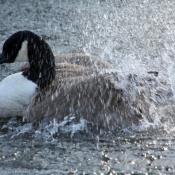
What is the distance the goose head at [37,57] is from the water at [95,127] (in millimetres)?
678

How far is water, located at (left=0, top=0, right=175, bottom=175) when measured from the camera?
594cm

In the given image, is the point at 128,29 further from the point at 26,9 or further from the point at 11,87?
the point at 11,87

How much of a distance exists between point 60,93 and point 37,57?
2.46ft

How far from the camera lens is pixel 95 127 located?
6848 millimetres

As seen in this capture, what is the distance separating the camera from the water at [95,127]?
234 inches

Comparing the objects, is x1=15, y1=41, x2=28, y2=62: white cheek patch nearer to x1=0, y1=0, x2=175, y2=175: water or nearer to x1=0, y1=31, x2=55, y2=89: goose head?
x1=0, y1=31, x2=55, y2=89: goose head

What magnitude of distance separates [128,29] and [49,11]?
92.9 inches

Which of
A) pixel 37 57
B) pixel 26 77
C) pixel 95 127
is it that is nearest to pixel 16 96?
pixel 26 77

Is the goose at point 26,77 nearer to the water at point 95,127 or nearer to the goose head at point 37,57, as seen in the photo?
the goose head at point 37,57

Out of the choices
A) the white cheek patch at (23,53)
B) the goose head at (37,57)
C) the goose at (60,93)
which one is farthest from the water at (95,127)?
the white cheek patch at (23,53)

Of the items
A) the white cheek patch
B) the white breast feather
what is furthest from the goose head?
the white breast feather

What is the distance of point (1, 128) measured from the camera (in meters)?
7.20

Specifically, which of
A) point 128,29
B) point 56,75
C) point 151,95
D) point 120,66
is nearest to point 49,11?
point 128,29

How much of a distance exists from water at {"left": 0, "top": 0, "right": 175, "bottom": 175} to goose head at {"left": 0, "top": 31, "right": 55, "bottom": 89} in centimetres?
68
